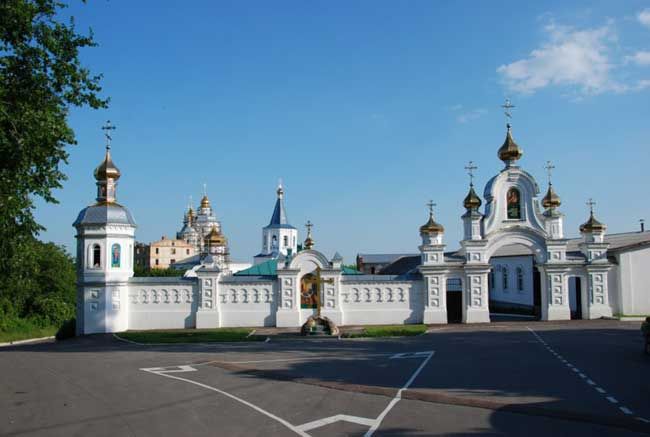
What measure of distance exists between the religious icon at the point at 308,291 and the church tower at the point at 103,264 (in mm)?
8328

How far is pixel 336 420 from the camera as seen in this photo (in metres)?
9.23

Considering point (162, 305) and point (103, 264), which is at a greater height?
point (103, 264)

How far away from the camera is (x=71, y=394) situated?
11766 mm

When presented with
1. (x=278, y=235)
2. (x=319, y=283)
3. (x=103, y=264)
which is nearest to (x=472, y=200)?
(x=319, y=283)

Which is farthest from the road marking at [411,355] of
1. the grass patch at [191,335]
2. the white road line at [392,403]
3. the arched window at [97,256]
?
Result: the arched window at [97,256]

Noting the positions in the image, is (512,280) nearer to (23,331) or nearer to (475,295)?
(475,295)

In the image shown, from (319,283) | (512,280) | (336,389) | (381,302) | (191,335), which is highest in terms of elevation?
(319,283)

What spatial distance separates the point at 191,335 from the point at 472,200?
15.2 m

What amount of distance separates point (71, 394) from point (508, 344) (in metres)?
13.9

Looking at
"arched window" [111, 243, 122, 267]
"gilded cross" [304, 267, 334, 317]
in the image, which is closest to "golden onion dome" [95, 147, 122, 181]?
"arched window" [111, 243, 122, 267]

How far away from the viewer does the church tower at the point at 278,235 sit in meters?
55.2

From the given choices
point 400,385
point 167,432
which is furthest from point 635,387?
point 167,432

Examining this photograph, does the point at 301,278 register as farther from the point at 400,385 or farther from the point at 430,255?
the point at 400,385

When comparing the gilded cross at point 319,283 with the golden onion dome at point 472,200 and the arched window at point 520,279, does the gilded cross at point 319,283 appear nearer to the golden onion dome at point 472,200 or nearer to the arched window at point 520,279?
the golden onion dome at point 472,200
